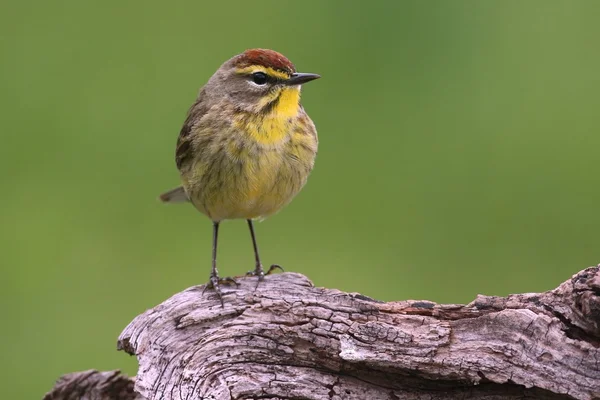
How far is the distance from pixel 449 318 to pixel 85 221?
16.9 ft

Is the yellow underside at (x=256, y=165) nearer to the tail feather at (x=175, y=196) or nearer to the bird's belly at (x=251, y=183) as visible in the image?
the bird's belly at (x=251, y=183)

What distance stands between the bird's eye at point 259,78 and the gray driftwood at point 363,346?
4.19 ft

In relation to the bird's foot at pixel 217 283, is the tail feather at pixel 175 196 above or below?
above

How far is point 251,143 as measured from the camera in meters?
6.79

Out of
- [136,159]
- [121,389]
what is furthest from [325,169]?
[121,389]

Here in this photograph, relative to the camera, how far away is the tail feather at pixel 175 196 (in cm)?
783

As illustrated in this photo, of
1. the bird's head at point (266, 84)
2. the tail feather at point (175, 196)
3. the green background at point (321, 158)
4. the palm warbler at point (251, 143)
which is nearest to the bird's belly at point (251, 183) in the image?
the palm warbler at point (251, 143)

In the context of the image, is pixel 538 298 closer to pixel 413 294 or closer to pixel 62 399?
pixel 62 399

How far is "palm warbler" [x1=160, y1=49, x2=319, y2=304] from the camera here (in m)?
6.78

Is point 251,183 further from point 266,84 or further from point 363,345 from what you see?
point 363,345

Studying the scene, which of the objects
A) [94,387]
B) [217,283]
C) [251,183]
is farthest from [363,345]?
[94,387]

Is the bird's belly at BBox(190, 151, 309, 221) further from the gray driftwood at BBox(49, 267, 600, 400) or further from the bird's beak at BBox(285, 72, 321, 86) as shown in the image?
the gray driftwood at BBox(49, 267, 600, 400)

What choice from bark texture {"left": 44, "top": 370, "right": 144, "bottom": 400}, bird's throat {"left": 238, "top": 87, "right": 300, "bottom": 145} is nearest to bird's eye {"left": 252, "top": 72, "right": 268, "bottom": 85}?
bird's throat {"left": 238, "top": 87, "right": 300, "bottom": 145}

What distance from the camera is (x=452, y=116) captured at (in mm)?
10648
